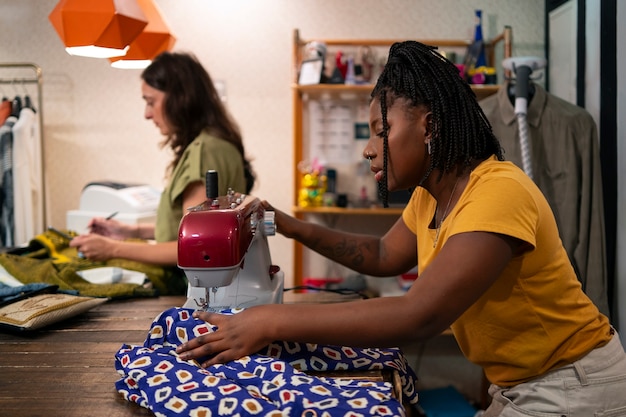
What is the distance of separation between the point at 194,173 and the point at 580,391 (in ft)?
4.58

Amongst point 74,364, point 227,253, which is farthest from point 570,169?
point 74,364

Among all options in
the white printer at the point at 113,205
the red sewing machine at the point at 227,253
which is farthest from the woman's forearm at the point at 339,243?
the white printer at the point at 113,205

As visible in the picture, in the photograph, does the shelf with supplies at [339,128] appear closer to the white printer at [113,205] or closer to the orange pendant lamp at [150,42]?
the white printer at [113,205]

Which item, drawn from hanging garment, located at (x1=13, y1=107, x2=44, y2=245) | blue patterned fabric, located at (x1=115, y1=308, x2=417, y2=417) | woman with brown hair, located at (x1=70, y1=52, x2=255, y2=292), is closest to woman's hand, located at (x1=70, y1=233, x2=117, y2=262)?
woman with brown hair, located at (x1=70, y1=52, x2=255, y2=292)

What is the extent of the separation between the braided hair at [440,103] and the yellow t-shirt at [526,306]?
0.20ft

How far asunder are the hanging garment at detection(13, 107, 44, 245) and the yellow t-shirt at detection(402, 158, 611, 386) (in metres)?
2.94

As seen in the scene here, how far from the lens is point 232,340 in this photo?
121 cm

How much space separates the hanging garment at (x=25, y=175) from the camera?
360cm

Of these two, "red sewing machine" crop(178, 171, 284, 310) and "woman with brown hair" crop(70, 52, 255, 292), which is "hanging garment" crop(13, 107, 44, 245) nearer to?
"woman with brown hair" crop(70, 52, 255, 292)

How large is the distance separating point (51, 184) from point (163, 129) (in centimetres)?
185

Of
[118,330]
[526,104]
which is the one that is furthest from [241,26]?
[118,330]

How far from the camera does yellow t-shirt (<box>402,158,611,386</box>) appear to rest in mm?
1187

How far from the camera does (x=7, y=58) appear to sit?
153 inches

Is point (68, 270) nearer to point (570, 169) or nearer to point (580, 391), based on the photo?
point (580, 391)
